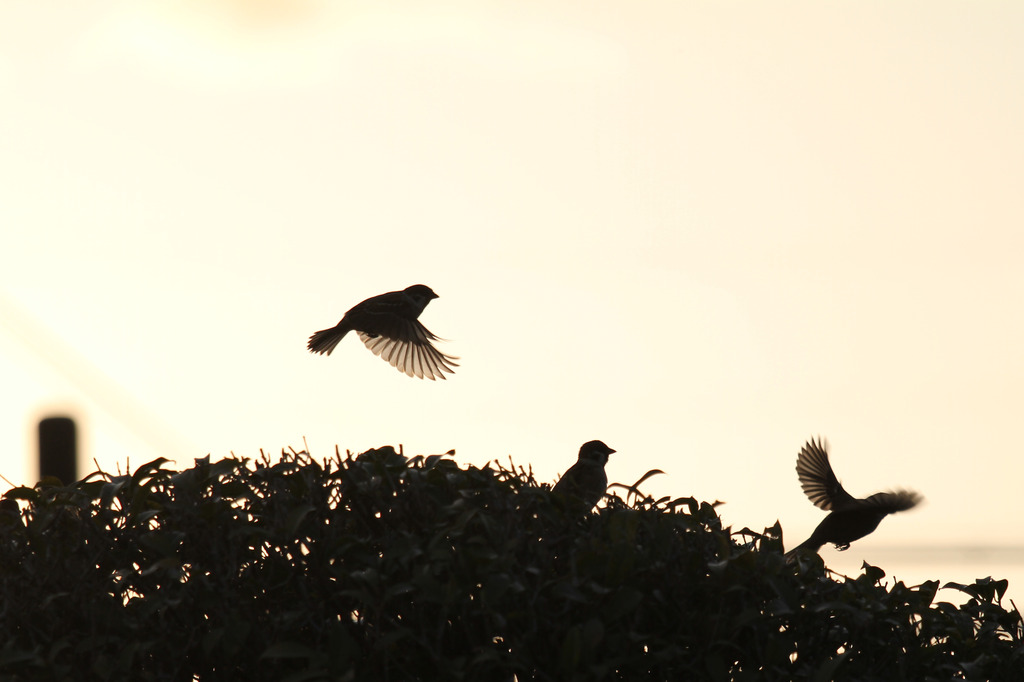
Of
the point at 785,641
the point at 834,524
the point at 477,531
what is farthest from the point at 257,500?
the point at 834,524

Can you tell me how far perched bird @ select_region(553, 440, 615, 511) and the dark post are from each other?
328 centimetres

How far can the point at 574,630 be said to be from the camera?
119 inches

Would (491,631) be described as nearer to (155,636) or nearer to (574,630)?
(574,630)

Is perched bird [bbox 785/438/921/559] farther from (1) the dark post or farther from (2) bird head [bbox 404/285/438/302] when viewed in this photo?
(1) the dark post

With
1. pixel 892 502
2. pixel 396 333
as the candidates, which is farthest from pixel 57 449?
pixel 892 502

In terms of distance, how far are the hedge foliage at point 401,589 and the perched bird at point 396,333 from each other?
3.82 meters

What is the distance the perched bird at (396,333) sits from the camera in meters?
7.53

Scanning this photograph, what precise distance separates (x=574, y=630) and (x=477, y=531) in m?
0.49

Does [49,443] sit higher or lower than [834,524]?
higher

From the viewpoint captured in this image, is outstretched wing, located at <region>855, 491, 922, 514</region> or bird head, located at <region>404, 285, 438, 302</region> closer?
outstretched wing, located at <region>855, 491, 922, 514</region>

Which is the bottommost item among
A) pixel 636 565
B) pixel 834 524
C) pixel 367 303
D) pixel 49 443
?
pixel 636 565

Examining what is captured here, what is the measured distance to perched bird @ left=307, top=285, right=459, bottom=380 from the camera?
24.7ft

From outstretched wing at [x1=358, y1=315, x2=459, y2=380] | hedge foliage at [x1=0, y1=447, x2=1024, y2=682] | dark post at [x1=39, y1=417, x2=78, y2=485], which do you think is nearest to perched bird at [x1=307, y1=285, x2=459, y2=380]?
outstretched wing at [x1=358, y1=315, x2=459, y2=380]

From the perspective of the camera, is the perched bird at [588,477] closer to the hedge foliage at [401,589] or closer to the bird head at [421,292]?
the hedge foliage at [401,589]
